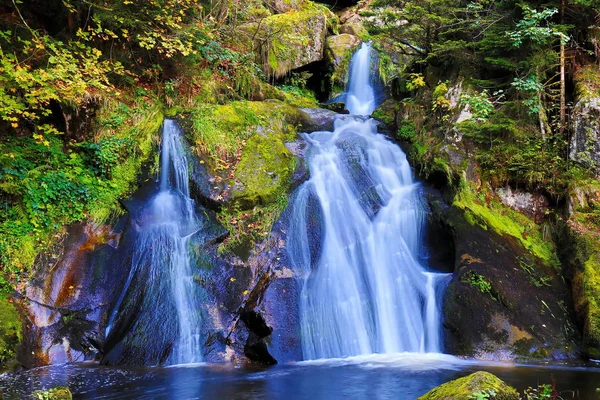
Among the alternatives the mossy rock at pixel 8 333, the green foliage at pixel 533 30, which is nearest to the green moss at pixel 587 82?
the green foliage at pixel 533 30

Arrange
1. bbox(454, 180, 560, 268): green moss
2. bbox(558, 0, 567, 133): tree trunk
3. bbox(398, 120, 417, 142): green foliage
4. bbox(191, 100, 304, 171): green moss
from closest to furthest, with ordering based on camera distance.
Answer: bbox(454, 180, 560, 268): green moss
bbox(558, 0, 567, 133): tree trunk
bbox(191, 100, 304, 171): green moss
bbox(398, 120, 417, 142): green foliage

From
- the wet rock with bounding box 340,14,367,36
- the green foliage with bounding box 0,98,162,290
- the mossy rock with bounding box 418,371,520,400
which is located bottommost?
the mossy rock with bounding box 418,371,520,400

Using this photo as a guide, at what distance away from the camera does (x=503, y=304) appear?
6.51 metres

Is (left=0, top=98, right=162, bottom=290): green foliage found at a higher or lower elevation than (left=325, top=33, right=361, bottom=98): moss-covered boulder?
lower

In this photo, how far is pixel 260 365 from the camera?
5898 millimetres

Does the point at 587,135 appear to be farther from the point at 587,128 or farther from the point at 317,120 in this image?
the point at 317,120

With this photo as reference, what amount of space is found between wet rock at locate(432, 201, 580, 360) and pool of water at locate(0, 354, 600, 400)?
16.5 inches

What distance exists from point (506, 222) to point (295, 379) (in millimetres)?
5086

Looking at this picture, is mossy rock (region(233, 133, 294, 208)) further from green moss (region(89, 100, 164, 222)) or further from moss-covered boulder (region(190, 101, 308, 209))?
green moss (region(89, 100, 164, 222))

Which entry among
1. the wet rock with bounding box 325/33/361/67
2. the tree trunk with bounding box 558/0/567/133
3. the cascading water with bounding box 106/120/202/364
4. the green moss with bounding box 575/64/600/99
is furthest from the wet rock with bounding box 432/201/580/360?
the wet rock with bounding box 325/33/361/67

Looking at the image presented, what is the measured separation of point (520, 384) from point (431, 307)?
81.2 inches

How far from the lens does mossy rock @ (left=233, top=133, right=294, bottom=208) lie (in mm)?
7770

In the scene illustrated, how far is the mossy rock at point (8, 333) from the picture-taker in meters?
5.53

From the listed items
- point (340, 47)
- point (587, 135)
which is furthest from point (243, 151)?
point (340, 47)
